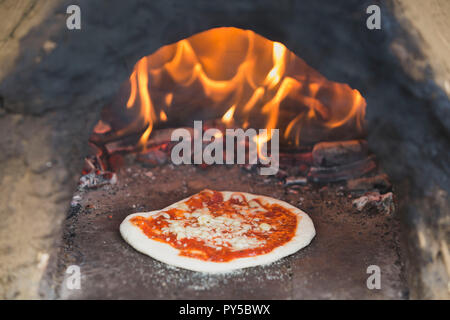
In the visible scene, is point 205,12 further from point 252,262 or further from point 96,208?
point 96,208

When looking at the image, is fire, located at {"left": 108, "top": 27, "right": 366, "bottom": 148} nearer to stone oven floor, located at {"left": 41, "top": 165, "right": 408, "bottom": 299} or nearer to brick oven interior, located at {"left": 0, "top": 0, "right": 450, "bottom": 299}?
stone oven floor, located at {"left": 41, "top": 165, "right": 408, "bottom": 299}

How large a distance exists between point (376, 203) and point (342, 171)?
522 millimetres

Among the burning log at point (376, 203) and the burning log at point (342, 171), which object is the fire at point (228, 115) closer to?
the burning log at point (342, 171)

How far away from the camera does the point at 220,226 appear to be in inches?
122

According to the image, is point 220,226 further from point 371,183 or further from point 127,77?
point 371,183

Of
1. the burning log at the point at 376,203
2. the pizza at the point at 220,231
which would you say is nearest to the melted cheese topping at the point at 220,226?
the pizza at the point at 220,231

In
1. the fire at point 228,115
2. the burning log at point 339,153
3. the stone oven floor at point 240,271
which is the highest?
the fire at point 228,115

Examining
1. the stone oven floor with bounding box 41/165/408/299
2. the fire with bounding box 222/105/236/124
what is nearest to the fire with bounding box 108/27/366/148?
the fire with bounding box 222/105/236/124

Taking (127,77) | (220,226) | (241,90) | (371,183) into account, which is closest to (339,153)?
(371,183)

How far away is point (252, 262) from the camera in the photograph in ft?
8.84

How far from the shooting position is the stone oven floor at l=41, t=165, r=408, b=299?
2.52 metres

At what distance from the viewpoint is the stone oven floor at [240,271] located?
2.52 meters

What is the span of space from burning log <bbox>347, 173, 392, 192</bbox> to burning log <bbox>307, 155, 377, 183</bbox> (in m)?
0.08

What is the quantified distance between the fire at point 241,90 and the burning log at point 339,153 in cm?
16
